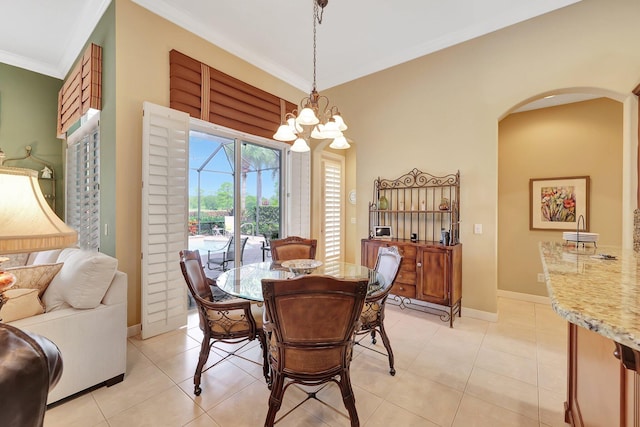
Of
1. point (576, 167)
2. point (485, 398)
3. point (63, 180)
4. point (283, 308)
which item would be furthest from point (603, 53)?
point (63, 180)

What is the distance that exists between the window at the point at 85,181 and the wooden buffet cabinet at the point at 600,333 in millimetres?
3973

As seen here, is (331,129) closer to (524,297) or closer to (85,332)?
(85,332)

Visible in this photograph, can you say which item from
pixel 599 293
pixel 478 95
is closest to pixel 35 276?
pixel 599 293

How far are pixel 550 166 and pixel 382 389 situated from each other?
12.7 feet

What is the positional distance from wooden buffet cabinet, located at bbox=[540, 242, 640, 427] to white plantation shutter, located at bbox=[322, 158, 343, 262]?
390 cm

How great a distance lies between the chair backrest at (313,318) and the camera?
1368 mm

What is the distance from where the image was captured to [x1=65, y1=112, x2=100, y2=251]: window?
308cm

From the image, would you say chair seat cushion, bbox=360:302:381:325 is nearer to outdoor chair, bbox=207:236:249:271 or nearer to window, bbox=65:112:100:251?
outdoor chair, bbox=207:236:249:271

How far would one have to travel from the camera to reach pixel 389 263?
2449 mm

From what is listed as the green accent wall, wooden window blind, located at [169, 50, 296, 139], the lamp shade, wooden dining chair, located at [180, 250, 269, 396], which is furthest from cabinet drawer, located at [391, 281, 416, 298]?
the green accent wall

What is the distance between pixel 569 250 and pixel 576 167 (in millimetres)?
2407

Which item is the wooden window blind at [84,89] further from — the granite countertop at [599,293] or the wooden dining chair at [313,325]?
the granite countertop at [599,293]

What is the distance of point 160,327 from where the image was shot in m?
2.84

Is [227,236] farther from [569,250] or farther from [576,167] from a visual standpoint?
[576,167]
